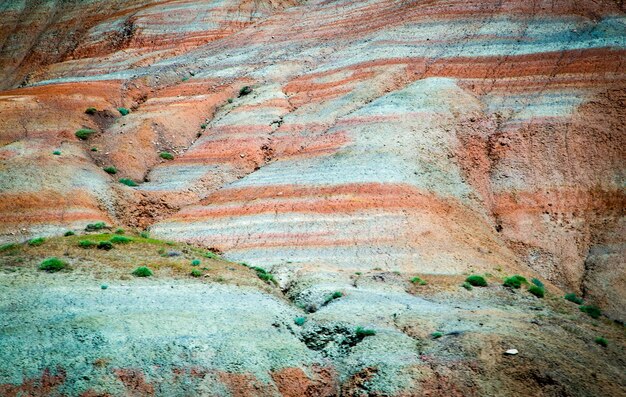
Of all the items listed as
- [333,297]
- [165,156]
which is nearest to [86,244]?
[333,297]

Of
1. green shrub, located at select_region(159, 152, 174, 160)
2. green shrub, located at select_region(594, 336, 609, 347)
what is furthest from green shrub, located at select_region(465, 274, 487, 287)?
green shrub, located at select_region(159, 152, 174, 160)

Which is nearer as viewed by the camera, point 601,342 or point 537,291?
point 601,342

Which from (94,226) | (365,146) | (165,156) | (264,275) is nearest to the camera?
(264,275)

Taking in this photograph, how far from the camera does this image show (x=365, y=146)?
34.7 metres

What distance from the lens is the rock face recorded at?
96.8 ft

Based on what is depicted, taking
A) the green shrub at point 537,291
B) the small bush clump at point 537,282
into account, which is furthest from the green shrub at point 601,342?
the small bush clump at point 537,282

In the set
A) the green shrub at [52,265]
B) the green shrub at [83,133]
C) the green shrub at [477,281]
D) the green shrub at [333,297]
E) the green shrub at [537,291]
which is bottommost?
the green shrub at [537,291]

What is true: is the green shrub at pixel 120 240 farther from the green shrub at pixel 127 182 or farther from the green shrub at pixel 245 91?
the green shrub at pixel 245 91

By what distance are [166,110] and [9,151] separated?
33.4ft

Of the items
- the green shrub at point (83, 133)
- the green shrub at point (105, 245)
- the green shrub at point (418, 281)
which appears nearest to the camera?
the green shrub at point (418, 281)

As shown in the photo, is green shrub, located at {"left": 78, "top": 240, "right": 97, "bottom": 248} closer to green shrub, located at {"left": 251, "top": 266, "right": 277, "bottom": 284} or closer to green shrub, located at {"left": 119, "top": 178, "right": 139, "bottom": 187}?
green shrub, located at {"left": 251, "top": 266, "right": 277, "bottom": 284}

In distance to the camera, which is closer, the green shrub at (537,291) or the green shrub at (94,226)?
the green shrub at (537,291)

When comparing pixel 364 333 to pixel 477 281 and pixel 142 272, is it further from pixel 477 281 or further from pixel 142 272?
pixel 142 272

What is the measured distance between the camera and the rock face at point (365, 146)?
29.5 metres
